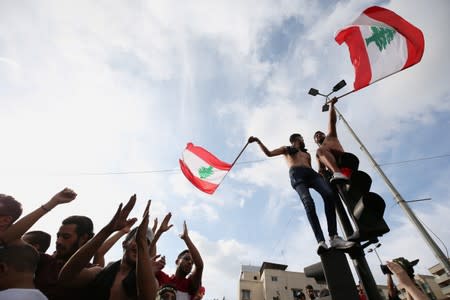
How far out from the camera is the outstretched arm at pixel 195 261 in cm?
355

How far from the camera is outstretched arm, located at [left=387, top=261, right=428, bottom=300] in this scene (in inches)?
88.0

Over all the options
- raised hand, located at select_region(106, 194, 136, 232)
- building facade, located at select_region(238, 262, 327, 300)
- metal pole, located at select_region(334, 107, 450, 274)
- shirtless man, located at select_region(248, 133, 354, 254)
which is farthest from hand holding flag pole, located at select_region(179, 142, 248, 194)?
building facade, located at select_region(238, 262, 327, 300)

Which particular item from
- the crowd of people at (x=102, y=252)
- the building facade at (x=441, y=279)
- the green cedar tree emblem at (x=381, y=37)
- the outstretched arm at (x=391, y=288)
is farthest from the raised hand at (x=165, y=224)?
the building facade at (x=441, y=279)

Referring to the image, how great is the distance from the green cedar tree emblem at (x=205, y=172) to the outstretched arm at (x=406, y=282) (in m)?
4.47

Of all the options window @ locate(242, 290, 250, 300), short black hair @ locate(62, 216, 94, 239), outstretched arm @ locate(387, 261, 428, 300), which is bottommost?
outstretched arm @ locate(387, 261, 428, 300)

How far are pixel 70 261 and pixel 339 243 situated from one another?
269cm

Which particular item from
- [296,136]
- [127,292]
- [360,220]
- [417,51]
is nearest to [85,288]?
[127,292]

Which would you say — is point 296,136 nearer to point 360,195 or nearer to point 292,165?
point 292,165

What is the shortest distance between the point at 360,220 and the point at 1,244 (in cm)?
332

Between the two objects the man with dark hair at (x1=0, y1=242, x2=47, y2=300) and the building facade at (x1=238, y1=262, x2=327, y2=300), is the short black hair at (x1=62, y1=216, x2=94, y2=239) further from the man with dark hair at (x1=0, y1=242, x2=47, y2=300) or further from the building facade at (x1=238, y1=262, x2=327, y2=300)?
the building facade at (x1=238, y1=262, x2=327, y2=300)

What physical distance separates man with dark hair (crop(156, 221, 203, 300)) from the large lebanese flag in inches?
152

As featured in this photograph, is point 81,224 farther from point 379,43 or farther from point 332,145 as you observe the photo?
point 379,43

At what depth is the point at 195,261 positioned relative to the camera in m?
3.54

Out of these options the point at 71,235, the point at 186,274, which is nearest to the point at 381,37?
the point at 186,274
